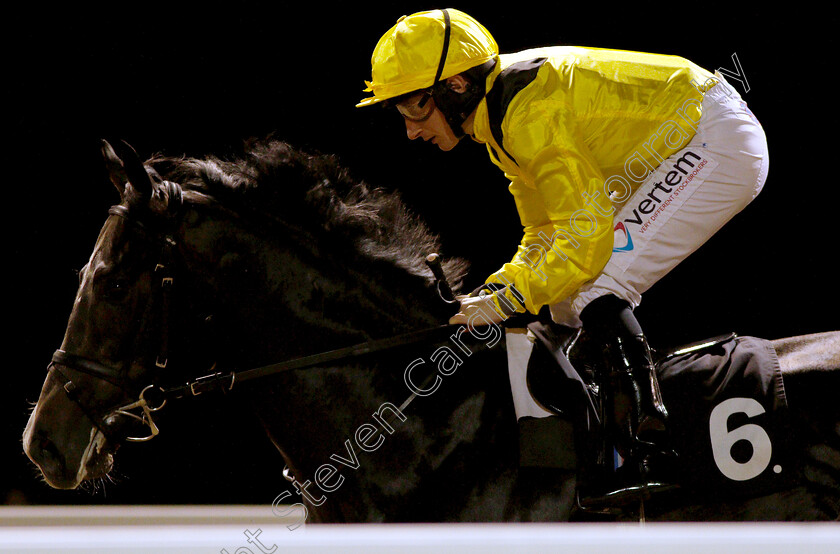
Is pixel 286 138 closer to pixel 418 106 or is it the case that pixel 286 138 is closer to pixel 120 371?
pixel 418 106

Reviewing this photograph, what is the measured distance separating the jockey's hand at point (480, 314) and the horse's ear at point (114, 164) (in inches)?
30.3

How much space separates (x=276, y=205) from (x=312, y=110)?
4.87 feet

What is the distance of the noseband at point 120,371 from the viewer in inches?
61.4

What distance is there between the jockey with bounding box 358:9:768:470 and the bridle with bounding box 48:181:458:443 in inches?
8.1

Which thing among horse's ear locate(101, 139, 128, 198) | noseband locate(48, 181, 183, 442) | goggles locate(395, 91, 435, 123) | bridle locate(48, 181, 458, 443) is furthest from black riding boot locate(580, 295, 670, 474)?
horse's ear locate(101, 139, 128, 198)

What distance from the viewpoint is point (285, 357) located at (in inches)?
63.1

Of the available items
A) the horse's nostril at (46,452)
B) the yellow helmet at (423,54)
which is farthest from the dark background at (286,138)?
the horse's nostril at (46,452)

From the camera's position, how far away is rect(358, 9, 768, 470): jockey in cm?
150

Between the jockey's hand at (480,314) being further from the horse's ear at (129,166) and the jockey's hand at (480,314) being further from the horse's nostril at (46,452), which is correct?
the horse's nostril at (46,452)

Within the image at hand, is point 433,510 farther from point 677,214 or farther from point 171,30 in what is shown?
point 171,30

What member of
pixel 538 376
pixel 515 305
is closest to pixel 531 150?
pixel 515 305

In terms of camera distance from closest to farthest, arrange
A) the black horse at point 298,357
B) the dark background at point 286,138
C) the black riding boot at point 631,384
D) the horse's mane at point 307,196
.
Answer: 1. the black riding boot at point 631,384
2. the black horse at point 298,357
3. the horse's mane at point 307,196
4. the dark background at point 286,138

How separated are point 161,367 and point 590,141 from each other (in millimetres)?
1047

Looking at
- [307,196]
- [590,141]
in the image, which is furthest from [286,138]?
[590,141]
